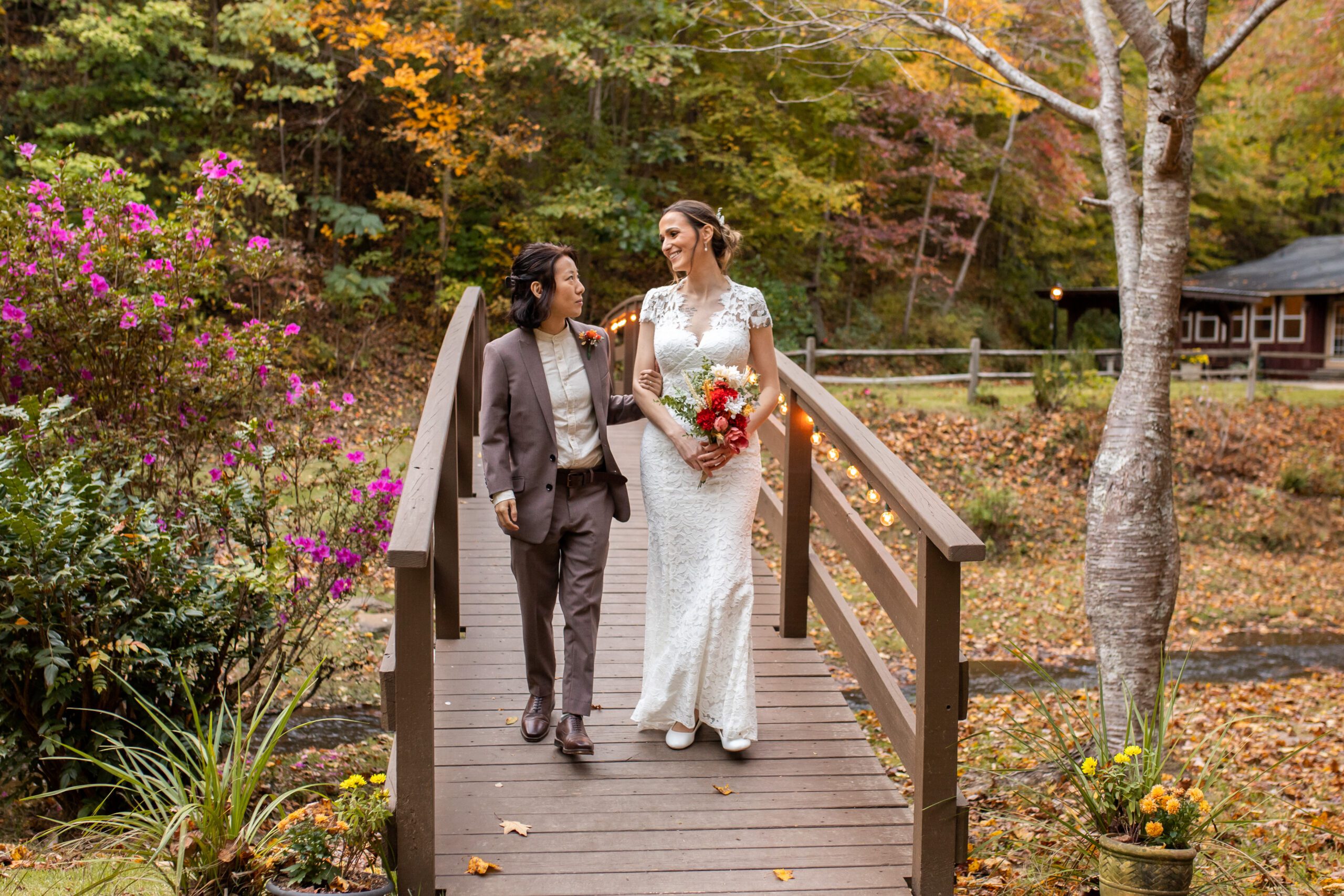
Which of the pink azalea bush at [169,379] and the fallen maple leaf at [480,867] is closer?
the fallen maple leaf at [480,867]

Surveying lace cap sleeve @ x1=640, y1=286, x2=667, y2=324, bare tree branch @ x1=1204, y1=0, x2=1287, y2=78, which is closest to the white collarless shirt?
lace cap sleeve @ x1=640, y1=286, x2=667, y2=324

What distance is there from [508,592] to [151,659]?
5.49 feet

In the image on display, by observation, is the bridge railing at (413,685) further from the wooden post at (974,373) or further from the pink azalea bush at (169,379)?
the wooden post at (974,373)

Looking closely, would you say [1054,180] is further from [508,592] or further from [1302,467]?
[508,592]

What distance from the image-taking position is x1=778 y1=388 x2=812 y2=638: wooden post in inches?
195

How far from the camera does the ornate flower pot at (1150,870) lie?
327 centimetres

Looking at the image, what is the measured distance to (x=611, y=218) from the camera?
54.4 feet

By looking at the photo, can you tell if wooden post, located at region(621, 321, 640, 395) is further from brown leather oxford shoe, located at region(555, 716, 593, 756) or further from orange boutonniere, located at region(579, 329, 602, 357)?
brown leather oxford shoe, located at region(555, 716, 593, 756)

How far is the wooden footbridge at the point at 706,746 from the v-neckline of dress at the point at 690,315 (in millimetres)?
572

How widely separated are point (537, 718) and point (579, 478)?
959mm

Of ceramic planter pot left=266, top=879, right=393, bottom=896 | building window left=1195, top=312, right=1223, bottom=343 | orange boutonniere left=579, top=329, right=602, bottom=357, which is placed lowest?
ceramic planter pot left=266, top=879, right=393, bottom=896

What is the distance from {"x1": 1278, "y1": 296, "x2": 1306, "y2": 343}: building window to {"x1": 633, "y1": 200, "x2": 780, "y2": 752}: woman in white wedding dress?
28664mm

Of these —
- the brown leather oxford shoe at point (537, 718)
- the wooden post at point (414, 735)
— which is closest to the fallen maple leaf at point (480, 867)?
the wooden post at point (414, 735)

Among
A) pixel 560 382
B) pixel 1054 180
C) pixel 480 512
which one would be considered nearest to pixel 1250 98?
pixel 1054 180
